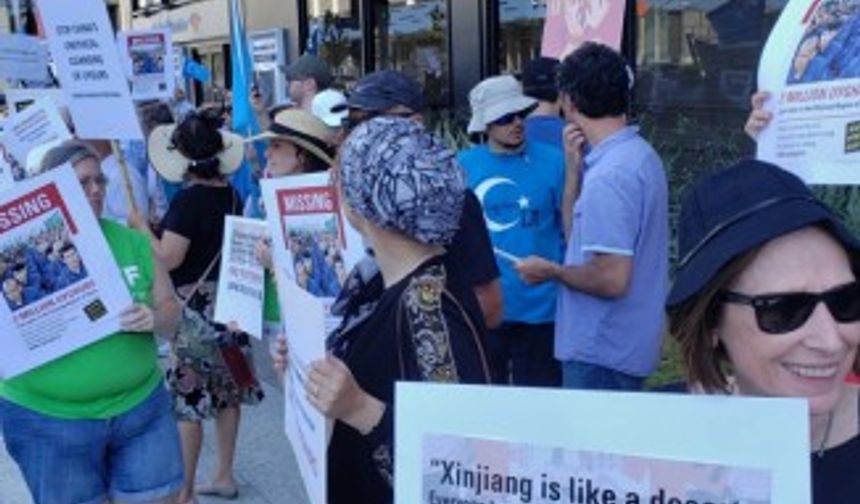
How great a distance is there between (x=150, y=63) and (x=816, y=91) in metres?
6.41

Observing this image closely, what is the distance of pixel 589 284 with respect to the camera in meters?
3.55

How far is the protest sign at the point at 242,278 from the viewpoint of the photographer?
3979 millimetres

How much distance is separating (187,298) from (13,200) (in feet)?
5.34

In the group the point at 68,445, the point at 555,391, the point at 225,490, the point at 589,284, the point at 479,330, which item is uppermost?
the point at 555,391

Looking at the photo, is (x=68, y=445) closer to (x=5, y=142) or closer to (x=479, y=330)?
(x=479, y=330)

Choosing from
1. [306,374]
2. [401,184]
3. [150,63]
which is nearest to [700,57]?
[150,63]

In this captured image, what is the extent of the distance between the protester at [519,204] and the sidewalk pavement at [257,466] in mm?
1613

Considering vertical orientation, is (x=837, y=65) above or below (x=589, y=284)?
above

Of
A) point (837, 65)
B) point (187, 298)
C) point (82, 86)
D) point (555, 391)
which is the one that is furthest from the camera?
point (187, 298)

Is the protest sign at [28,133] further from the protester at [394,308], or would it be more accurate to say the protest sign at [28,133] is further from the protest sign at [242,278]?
the protester at [394,308]

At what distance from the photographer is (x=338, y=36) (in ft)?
37.1

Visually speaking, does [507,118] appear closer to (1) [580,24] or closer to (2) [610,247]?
(1) [580,24]

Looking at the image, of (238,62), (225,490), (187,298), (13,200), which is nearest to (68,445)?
(13,200)

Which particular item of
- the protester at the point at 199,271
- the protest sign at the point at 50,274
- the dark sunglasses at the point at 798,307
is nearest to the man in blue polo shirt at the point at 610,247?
the protest sign at the point at 50,274
